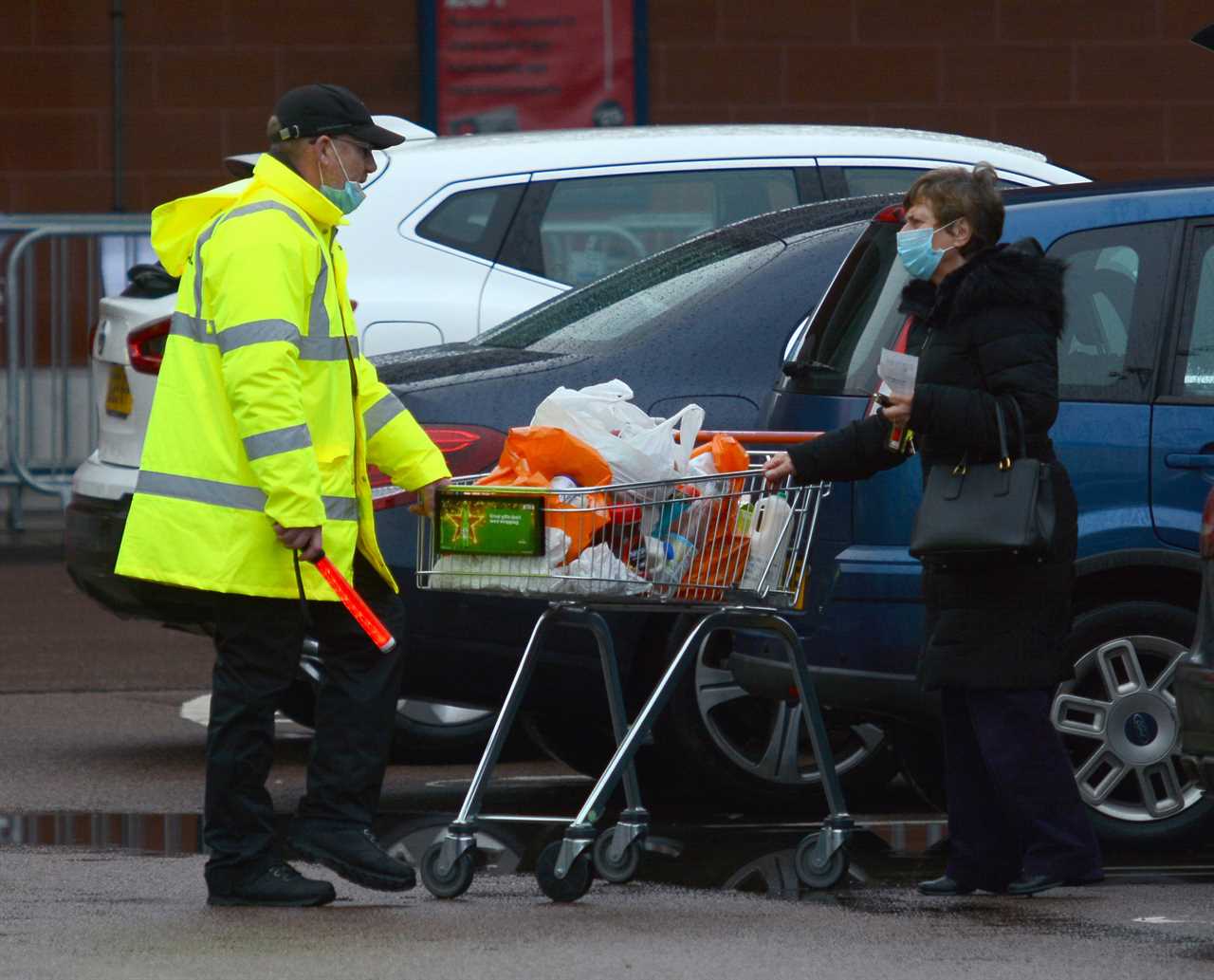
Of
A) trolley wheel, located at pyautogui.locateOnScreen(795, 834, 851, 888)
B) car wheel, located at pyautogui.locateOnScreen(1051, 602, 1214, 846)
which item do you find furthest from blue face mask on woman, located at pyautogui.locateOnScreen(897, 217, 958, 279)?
trolley wheel, located at pyautogui.locateOnScreen(795, 834, 851, 888)

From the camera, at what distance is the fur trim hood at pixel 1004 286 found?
5.82 m

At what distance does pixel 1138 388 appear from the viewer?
649 centimetres

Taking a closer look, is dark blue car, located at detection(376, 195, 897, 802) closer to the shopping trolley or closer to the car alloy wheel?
the car alloy wheel

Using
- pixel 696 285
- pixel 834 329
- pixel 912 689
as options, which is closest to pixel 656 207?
pixel 696 285

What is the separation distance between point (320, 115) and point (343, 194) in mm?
179

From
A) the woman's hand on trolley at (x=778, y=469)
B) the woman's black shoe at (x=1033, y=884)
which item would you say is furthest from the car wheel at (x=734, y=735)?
the woman's hand on trolley at (x=778, y=469)

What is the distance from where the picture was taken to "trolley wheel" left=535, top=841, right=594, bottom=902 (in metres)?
5.86

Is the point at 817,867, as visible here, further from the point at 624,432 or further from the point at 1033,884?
the point at 624,432

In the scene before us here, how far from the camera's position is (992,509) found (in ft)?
19.1

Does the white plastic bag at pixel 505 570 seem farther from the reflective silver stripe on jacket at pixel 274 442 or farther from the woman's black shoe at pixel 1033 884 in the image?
the woman's black shoe at pixel 1033 884

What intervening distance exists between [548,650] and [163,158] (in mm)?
8538

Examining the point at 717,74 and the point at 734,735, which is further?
the point at 717,74

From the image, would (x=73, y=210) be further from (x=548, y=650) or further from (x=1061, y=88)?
(x=548, y=650)

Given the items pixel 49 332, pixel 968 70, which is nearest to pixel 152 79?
pixel 49 332
